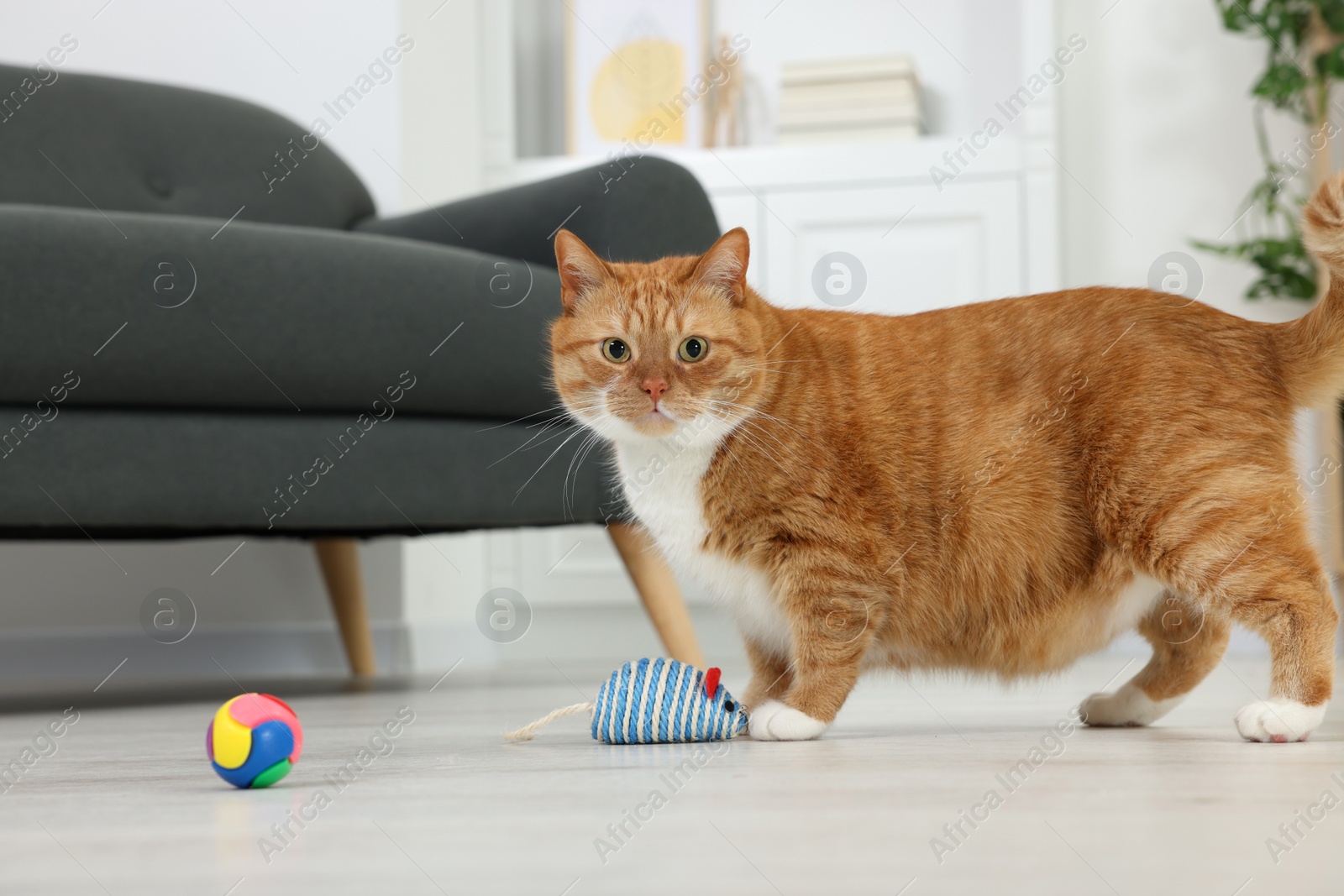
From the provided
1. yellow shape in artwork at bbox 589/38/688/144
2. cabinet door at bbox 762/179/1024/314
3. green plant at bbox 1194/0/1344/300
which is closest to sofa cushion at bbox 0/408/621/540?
cabinet door at bbox 762/179/1024/314

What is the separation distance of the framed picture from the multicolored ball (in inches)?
114

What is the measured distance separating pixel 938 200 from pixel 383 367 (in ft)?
6.46

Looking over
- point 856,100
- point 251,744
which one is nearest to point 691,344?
point 251,744

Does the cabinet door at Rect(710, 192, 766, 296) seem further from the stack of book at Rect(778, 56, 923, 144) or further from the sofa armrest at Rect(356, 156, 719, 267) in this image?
the sofa armrest at Rect(356, 156, 719, 267)

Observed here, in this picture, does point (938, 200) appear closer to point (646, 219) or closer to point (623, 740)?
point (646, 219)

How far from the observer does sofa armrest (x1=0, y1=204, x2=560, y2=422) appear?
1.65 metres

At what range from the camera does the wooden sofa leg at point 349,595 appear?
267 cm

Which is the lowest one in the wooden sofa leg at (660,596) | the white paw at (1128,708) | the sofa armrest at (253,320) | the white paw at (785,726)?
the wooden sofa leg at (660,596)

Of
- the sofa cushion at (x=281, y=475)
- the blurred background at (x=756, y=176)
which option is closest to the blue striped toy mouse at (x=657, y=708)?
the sofa cushion at (x=281, y=475)

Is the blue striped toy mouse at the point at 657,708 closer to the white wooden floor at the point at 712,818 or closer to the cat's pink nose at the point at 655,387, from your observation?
the white wooden floor at the point at 712,818

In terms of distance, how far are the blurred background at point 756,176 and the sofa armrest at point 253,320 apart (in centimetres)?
124

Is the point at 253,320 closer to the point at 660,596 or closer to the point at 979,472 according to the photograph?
the point at 660,596

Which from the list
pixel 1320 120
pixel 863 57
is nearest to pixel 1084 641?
pixel 1320 120

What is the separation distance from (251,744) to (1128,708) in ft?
3.29
